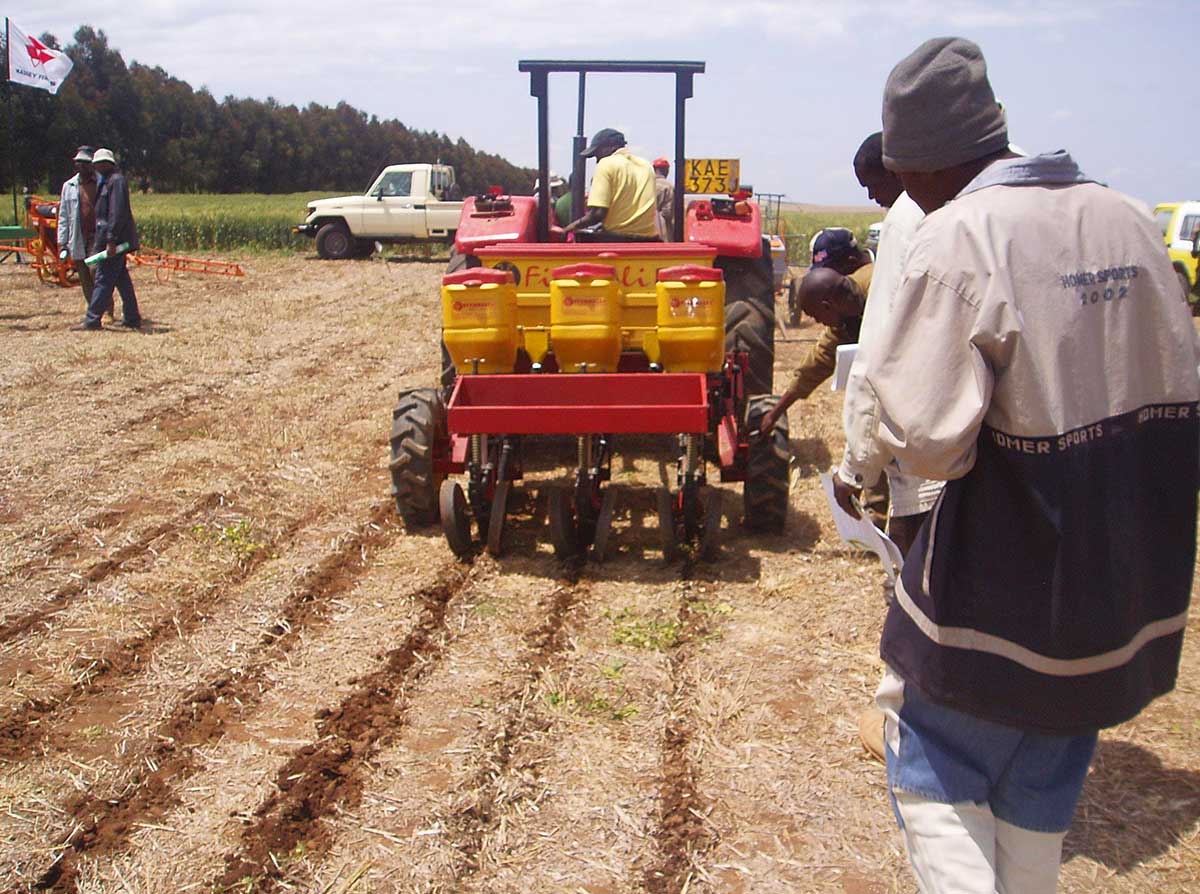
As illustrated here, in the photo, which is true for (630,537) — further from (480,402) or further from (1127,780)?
(1127,780)

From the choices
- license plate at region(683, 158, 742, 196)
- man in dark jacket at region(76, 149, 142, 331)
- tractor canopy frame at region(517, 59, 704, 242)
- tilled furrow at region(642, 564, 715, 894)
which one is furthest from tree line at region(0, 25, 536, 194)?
tilled furrow at region(642, 564, 715, 894)

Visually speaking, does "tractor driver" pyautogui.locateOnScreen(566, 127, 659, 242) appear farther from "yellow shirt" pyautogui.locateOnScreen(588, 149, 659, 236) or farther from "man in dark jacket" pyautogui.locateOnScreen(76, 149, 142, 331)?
"man in dark jacket" pyautogui.locateOnScreen(76, 149, 142, 331)

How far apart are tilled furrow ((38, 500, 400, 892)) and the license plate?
38.5 ft

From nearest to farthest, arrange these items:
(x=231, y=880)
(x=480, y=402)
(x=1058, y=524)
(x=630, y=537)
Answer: (x=1058, y=524)
(x=231, y=880)
(x=480, y=402)
(x=630, y=537)

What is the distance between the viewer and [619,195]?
6.21 metres

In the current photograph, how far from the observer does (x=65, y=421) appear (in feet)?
23.9

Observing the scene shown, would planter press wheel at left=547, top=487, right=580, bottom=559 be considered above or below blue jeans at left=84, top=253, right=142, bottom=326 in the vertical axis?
below

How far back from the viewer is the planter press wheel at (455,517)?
15.8ft

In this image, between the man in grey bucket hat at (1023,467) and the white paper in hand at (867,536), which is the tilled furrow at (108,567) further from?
the man in grey bucket hat at (1023,467)

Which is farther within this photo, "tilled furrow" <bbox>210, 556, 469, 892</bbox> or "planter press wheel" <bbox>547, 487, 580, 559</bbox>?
"planter press wheel" <bbox>547, 487, 580, 559</bbox>

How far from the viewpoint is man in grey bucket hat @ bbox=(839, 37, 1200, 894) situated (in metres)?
1.64

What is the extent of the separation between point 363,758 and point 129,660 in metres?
1.12

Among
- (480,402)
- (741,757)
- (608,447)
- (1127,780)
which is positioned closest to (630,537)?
(608,447)

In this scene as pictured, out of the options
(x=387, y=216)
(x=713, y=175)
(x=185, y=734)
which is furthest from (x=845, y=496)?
(x=387, y=216)
